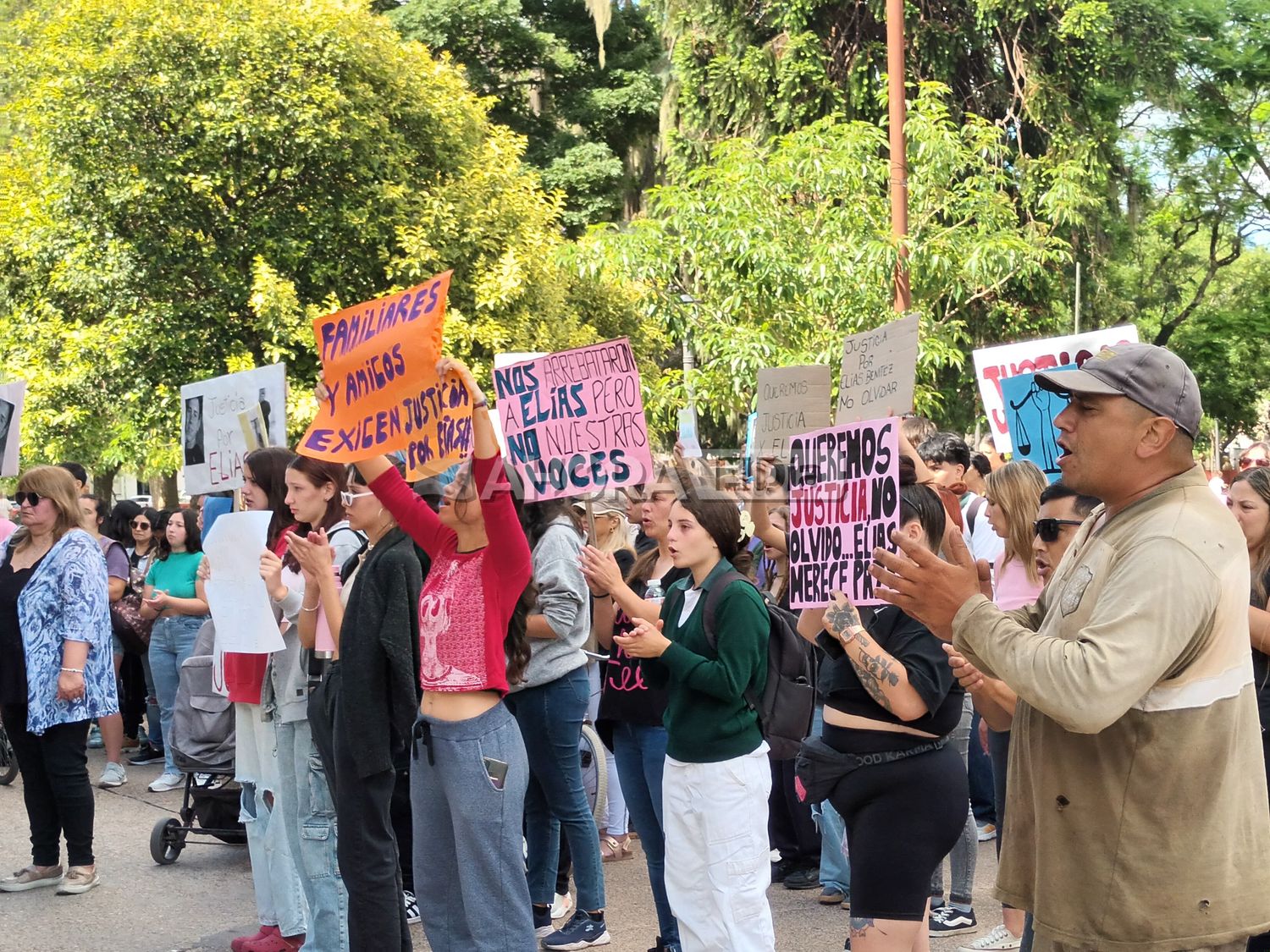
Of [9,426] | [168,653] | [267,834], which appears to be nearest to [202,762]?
[267,834]

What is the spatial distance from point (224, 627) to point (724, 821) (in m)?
2.26

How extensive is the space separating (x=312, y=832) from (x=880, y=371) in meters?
2.89

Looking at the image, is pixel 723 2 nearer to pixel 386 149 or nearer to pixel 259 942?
pixel 386 149

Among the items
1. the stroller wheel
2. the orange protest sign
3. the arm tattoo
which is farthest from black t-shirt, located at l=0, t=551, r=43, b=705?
the arm tattoo

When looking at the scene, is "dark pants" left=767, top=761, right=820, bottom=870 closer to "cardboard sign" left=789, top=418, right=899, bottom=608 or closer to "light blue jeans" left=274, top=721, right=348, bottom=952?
"light blue jeans" left=274, top=721, right=348, bottom=952

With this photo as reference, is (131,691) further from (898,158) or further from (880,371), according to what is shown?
(898,158)

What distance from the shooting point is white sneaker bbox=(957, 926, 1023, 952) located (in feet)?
18.2

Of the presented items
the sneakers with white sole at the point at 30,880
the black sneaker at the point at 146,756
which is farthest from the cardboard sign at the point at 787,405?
the black sneaker at the point at 146,756

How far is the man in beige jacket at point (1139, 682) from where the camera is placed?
2570 mm

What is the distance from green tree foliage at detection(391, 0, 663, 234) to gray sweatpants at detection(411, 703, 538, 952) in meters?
24.6

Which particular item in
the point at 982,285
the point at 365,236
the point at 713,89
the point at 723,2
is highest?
the point at 723,2

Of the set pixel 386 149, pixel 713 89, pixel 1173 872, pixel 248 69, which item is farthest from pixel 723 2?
pixel 1173 872

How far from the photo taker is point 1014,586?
545 centimetres

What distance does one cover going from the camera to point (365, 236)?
18859 mm
